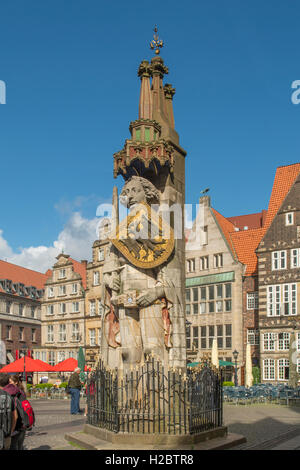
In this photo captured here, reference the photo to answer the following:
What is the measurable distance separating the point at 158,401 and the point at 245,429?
4896 millimetres

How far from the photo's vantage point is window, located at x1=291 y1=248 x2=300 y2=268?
38188 mm

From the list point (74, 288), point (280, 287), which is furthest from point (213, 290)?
point (74, 288)

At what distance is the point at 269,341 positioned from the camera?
38781 millimetres

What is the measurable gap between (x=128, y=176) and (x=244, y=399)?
14889 millimetres

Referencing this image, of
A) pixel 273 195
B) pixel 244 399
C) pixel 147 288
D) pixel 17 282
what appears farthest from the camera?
pixel 17 282

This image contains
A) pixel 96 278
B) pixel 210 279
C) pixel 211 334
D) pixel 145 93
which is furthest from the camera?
pixel 96 278

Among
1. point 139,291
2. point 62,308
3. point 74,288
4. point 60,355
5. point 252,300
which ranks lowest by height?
point 60,355

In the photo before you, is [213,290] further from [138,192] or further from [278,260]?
[138,192]

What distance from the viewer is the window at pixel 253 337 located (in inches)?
1612
